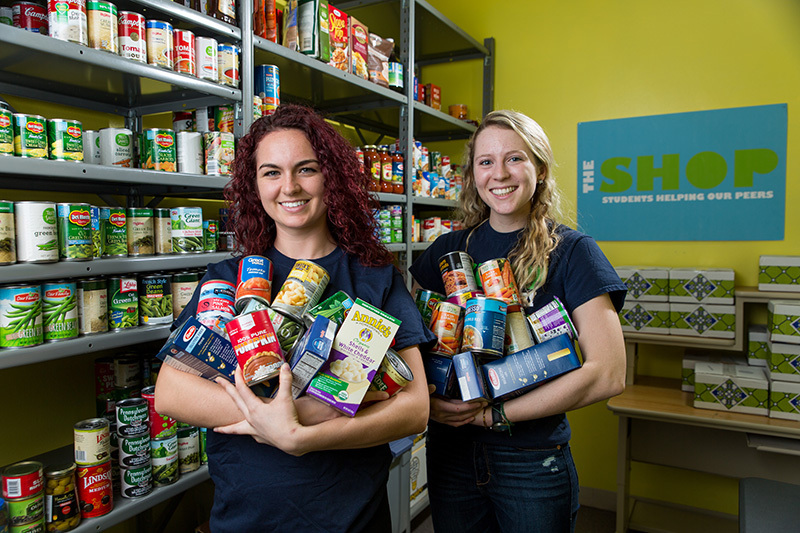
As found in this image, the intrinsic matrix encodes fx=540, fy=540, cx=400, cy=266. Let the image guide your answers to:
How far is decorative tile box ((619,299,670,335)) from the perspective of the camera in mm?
2988

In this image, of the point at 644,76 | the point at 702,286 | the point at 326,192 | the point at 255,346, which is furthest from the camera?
the point at 644,76

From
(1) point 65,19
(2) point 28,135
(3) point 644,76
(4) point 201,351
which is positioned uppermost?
(3) point 644,76

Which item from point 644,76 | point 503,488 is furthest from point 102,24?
point 644,76

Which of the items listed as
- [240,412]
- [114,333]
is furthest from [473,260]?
[114,333]

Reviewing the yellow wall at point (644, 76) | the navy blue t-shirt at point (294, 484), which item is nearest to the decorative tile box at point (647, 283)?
the yellow wall at point (644, 76)

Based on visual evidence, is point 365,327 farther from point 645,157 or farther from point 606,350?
point 645,157

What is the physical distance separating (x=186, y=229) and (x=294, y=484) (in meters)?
0.98

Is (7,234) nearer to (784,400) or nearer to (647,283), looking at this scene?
(647,283)

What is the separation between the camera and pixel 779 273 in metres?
2.78

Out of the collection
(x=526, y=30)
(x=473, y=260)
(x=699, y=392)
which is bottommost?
(x=699, y=392)

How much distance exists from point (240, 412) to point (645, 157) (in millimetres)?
3097

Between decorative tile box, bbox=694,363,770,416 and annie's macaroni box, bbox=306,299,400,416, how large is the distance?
2376 millimetres

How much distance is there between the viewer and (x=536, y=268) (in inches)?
56.5

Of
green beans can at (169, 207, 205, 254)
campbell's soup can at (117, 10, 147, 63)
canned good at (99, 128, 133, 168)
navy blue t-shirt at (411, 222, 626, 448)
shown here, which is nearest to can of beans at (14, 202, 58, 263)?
canned good at (99, 128, 133, 168)
